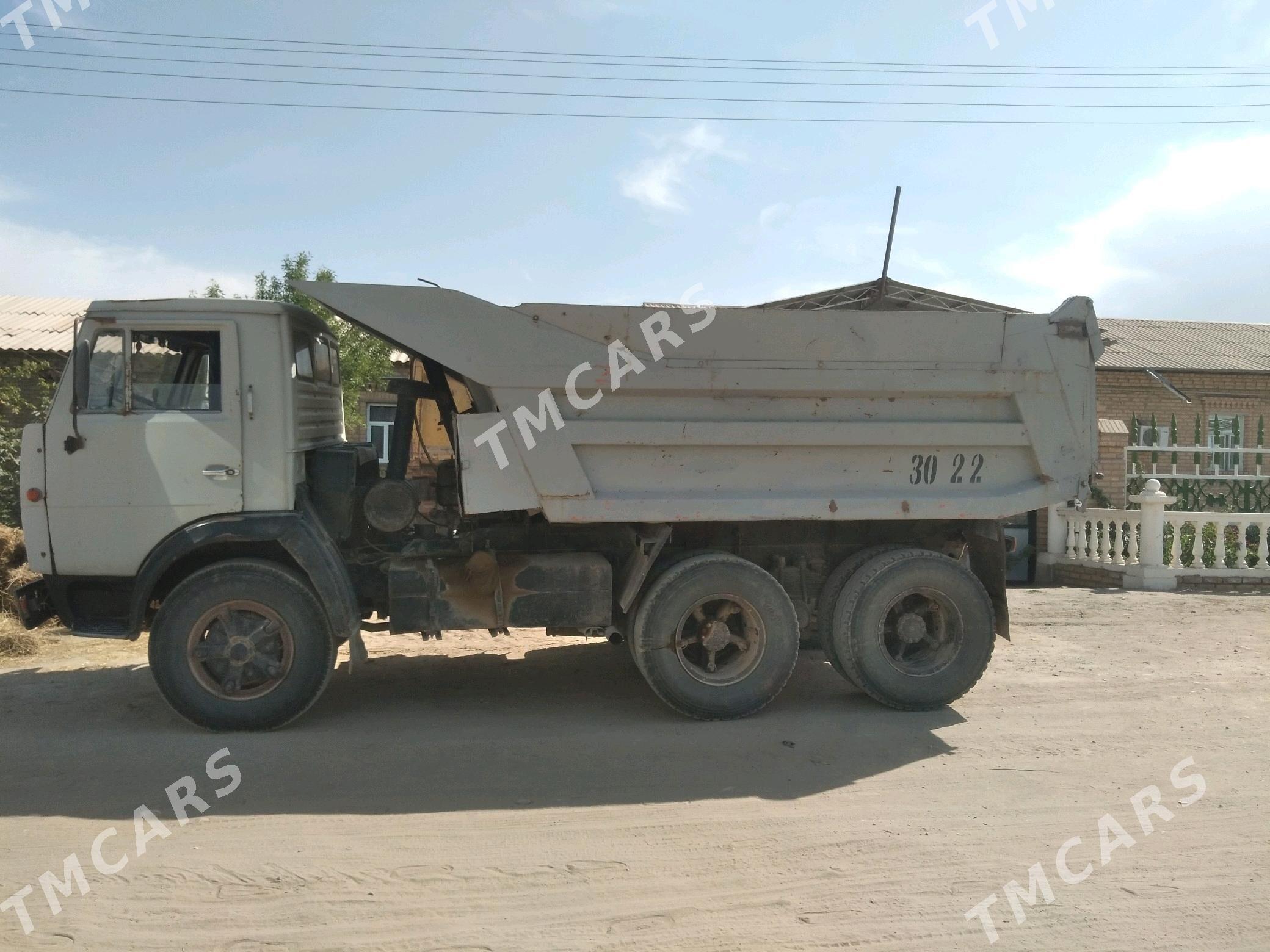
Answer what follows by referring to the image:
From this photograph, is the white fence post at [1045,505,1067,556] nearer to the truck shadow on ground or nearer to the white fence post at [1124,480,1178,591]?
the white fence post at [1124,480,1178,591]

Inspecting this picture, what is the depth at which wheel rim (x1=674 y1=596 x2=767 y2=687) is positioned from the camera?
5.81 meters

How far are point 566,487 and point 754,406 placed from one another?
4.27ft

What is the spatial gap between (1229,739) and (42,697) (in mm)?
7667

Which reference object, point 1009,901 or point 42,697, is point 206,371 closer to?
point 42,697

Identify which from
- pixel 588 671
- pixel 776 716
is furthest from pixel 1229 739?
pixel 588 671

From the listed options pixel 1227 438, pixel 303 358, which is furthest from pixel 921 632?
pixel 1227 438

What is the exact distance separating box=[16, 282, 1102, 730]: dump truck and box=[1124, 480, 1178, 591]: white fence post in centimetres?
611

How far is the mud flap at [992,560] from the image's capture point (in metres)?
6.30

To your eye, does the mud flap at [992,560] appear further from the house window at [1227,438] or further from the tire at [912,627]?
the house window at [1227,438]

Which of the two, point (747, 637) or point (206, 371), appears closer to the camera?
point (206, 371)

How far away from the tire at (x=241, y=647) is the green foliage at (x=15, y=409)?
479 cm

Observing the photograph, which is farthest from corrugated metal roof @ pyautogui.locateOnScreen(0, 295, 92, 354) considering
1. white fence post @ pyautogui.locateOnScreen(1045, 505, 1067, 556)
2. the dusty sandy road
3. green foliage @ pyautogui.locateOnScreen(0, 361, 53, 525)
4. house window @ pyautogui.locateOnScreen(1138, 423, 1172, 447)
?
house window @ pyautogui.locateOnScreen(1138, 423, 1172, 447)

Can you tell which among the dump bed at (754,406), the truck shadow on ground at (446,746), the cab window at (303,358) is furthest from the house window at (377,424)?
the dump bed at (754,406)

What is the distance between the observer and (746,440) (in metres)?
5.74
